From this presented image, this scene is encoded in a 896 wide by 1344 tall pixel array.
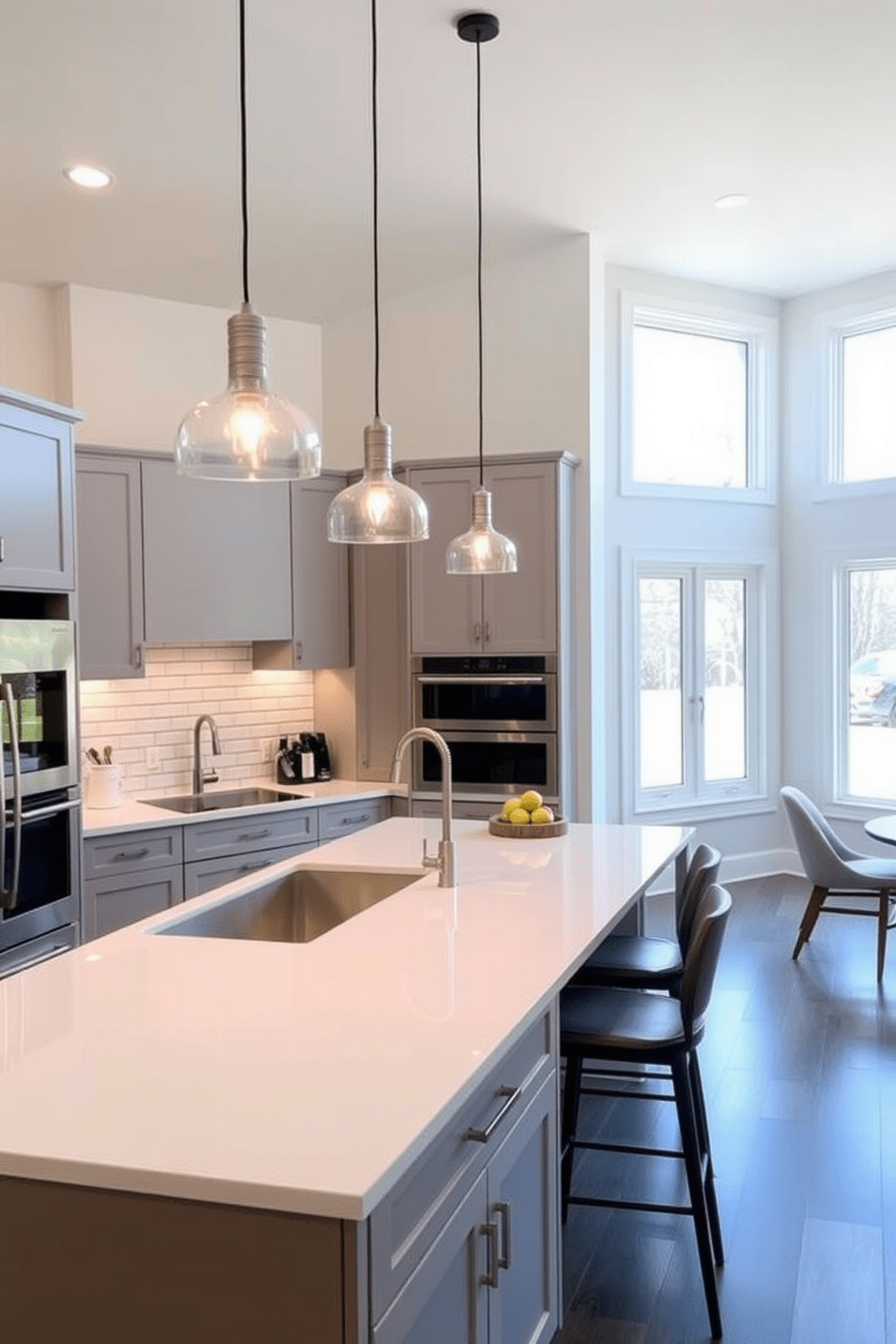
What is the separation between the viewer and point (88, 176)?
4367mm

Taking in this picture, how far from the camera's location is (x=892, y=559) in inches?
261

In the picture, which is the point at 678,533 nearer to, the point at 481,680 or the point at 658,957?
the point at 481,680

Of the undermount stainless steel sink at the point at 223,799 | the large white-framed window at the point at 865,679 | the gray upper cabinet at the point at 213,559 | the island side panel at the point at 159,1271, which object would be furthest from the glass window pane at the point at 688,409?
the island side panel at the point at 159,1271

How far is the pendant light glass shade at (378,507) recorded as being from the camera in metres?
2.65

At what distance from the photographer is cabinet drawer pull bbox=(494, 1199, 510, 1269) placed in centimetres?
196

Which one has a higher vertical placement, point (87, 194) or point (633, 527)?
point (87, 194)

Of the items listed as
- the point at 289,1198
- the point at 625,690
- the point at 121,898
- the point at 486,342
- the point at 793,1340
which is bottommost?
the point at 793,1340

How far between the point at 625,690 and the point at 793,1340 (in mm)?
4072

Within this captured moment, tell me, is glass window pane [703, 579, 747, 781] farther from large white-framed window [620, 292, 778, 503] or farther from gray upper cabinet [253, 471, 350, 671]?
gray upper cabinet [253, 471, 350, 671]

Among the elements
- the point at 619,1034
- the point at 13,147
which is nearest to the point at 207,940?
the point at 619,1034

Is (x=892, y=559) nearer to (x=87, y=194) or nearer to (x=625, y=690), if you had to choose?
(x=625, y=690)

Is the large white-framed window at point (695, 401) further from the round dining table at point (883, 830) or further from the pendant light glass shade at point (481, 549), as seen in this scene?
the pendant light glass shade at point (481, 549)

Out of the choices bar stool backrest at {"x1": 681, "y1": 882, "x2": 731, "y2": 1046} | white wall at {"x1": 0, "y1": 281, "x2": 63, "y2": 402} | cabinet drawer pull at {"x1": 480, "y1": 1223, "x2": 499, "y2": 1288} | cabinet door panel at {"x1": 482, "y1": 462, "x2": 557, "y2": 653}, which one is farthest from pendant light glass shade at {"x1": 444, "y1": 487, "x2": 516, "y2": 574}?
white wall at {"x1": 0, "y1": 281, "x2": 63, "y2": 402}

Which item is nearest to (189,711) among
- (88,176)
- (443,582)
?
(443,582)
